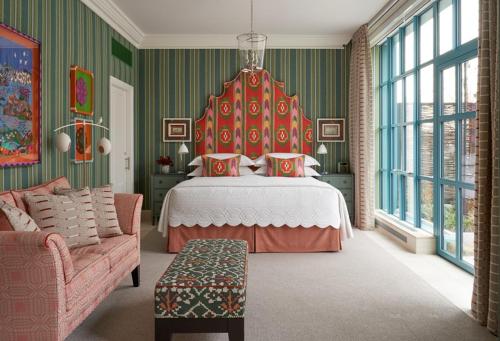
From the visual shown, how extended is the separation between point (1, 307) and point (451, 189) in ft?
12.7

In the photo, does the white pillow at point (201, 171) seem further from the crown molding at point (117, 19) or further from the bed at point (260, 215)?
the crown molding at point (117, 19)

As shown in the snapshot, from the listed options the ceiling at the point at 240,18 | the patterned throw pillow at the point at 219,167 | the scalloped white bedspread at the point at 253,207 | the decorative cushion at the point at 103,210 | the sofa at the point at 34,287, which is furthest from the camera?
the patterned throw pillow at the point at 219,167

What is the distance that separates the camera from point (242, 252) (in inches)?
116

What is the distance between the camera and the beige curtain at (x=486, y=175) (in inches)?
102

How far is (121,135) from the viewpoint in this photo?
612 cm

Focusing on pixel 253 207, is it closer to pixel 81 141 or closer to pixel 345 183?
pixel 81 141

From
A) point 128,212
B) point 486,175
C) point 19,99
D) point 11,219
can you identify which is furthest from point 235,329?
point 19,99

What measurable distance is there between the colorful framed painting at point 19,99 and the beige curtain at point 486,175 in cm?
328

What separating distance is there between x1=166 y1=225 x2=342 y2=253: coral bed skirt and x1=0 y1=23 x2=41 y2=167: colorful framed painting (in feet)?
5.51

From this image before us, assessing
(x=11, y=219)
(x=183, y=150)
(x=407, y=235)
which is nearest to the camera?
(x=11, y=219)

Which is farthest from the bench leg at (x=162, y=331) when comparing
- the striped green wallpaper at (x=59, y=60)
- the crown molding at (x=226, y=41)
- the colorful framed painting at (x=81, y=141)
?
the crown molding at (x=226, y=41)

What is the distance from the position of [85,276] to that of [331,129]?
4.98m

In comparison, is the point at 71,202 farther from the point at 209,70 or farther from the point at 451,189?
the point at 209,70

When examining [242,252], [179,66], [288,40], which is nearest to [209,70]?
[179,66]
